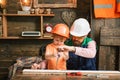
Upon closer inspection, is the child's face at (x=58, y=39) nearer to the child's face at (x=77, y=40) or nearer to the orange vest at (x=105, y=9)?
the child's face at (x=77, y=40)

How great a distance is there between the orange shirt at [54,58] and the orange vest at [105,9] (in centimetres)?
144

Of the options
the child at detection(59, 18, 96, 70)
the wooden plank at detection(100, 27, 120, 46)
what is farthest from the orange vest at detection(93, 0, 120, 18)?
the child at detection(59, 18, 96, 70)

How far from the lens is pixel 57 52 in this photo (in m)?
1.80

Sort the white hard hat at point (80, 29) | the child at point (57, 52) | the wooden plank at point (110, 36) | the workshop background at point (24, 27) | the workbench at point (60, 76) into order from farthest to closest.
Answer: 1. the workshop background at point (24, 27)
2. the wooden plank at point (110, 36)
3. the white hard hat at point (80, 29)
4. the child at point (57, 52)
5. the workbench at point (60, 76)

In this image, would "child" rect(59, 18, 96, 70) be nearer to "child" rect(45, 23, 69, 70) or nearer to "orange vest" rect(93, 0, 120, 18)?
"child" rect(45, 23, 69, 70)

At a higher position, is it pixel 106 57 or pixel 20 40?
pixel 20 40

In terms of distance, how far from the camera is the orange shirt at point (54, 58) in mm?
1780

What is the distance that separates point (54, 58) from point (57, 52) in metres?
0.05

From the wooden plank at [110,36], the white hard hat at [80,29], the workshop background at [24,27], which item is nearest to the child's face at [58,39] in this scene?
the white hard hat at [80,29]

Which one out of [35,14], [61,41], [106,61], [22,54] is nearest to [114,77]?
[61,41]

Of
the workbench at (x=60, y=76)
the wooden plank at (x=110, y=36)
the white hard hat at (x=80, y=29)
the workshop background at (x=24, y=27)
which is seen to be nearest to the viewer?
the workbench at (x=60, y=76)

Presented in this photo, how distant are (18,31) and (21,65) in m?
0.68

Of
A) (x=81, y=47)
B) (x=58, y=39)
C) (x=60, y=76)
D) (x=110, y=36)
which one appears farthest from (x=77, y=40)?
(x=110, y=36)

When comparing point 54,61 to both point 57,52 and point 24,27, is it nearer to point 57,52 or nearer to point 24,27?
point 57,52
